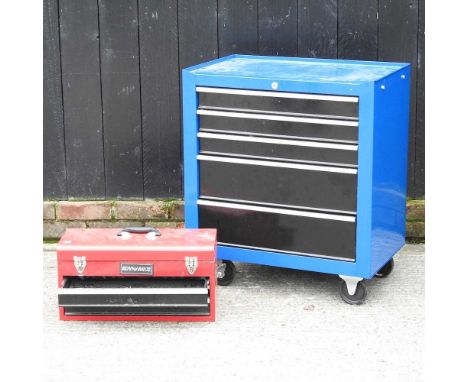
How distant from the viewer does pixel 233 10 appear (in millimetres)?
5523

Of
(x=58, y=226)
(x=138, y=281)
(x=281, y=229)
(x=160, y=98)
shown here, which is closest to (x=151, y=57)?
(x=160, y=98)

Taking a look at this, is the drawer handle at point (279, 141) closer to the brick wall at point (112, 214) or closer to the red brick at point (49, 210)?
the brick wall at point (112, 214)

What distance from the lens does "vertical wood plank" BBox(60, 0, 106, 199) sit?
556cm

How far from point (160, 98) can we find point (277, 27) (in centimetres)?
68

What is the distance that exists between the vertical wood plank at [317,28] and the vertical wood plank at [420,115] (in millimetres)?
409

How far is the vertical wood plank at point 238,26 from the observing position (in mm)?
5520

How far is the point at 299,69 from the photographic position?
16.6ft

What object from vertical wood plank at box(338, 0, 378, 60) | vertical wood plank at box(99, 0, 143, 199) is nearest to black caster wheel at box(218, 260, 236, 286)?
vertical wood plank at box(99, 0, 143, 199)

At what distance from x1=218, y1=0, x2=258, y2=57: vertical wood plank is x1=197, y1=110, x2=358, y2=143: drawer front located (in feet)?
2.21

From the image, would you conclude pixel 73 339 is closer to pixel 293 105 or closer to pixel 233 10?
pixel 293 105

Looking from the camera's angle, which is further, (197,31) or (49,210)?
(49,210)

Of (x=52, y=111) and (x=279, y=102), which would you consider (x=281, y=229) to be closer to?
(x=279, y=102)

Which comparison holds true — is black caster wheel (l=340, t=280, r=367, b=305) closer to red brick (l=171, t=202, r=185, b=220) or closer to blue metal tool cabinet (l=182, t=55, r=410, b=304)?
blue metal tool cabinet (l=182, t=55, r=410, b=304)

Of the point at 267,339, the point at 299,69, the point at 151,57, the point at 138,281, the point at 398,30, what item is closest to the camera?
the point at 267,339
